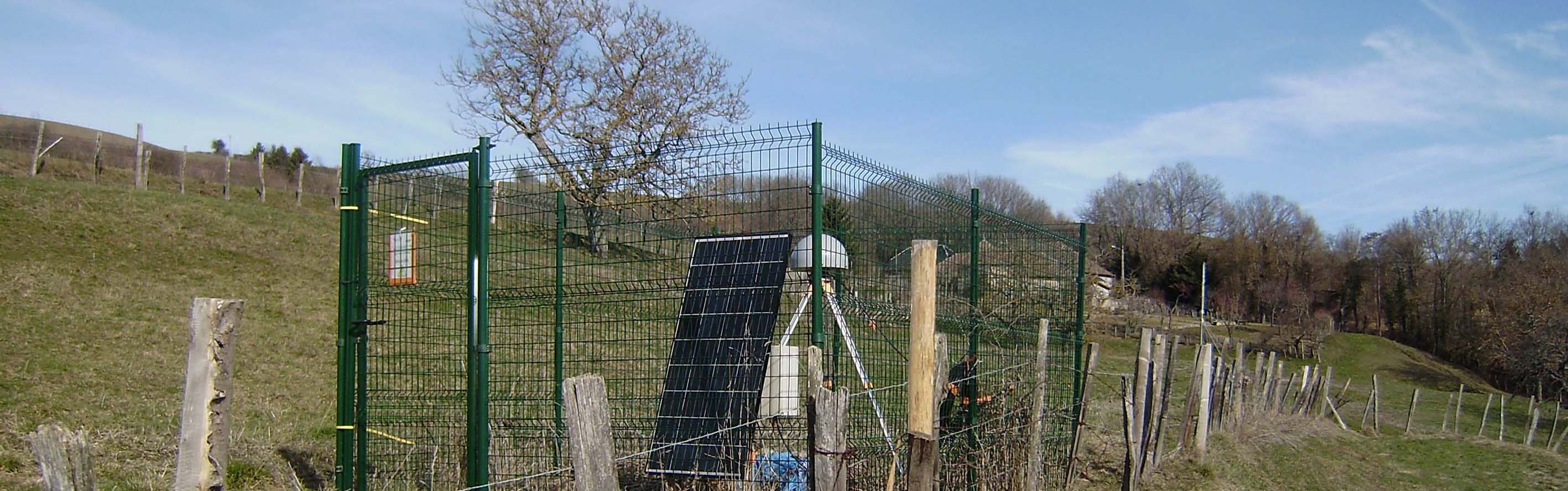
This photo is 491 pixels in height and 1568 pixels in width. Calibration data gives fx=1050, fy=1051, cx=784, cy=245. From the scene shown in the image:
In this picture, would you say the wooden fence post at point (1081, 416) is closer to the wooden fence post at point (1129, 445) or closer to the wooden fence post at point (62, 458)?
the wooden fence post at point (1129, 445)

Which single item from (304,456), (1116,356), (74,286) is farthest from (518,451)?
(1116,356)

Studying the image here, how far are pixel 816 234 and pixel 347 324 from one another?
2.86m

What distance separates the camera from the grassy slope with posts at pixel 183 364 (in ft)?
26.1

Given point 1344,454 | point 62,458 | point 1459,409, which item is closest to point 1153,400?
point 62,458

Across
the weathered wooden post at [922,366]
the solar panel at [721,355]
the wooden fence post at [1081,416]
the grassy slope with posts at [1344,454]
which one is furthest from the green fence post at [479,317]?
the grassy slope with posts at [1344,454]

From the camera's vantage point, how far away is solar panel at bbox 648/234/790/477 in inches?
223

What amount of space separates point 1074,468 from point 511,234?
442cm

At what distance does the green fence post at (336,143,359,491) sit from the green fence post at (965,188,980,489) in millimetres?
3786

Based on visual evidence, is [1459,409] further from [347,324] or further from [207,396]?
[207,396]

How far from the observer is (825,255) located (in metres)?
5.66

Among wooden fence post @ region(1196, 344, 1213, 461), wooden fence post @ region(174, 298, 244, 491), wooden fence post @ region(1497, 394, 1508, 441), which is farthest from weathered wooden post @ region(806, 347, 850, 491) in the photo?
wooden fence post @ region(1497, 394, 1508, 441)

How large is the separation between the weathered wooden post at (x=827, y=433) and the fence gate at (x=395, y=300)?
237cm

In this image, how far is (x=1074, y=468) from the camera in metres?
7.84

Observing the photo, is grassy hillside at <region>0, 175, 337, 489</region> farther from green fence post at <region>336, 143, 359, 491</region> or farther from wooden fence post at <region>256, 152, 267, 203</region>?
wooden fence post at <region>256, 152, 267, 203</region>
